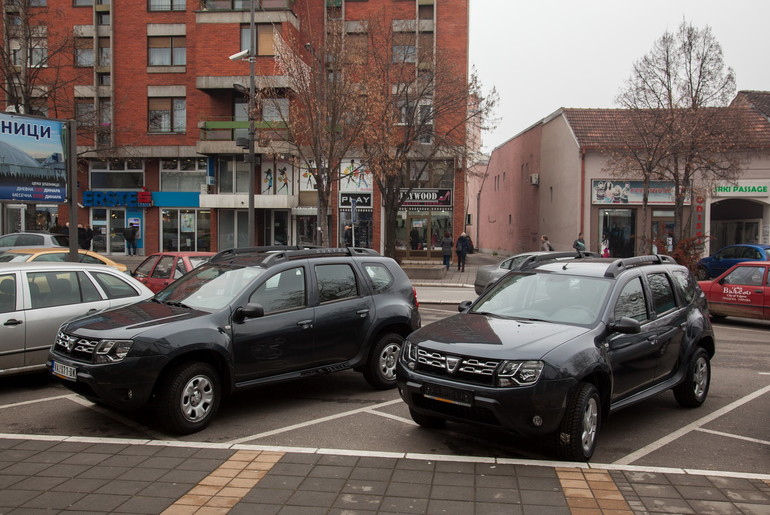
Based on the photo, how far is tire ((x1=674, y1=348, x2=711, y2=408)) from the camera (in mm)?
7035

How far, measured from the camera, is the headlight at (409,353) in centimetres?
568

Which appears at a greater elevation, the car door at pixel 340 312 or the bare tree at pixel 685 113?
the bare tree at pixel 685 113

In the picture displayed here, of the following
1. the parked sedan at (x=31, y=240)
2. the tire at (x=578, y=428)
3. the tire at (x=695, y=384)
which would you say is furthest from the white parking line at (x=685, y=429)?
the parked sedan at (x=31, y=240)

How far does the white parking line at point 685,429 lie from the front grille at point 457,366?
1.40 m

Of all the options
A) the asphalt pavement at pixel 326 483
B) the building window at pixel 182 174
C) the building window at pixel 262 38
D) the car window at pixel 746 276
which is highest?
the building window at pixel 262 38

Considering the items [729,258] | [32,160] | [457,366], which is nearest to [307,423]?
[457,366]

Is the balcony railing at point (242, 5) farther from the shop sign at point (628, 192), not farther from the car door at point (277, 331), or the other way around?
the car door at point (277, 331)

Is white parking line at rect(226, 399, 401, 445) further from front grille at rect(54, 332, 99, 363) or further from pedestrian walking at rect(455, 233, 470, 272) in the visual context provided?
pedestrian walking at rect(455, 233, 470, 272)

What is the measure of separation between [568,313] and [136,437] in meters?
4.19

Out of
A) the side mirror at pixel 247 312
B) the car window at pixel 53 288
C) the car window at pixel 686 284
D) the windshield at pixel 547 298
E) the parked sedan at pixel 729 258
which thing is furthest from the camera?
the parked sedan at pixel 729 258

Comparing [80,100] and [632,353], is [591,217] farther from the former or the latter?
[80,100]

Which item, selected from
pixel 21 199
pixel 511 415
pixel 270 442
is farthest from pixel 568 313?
pixel 21 199

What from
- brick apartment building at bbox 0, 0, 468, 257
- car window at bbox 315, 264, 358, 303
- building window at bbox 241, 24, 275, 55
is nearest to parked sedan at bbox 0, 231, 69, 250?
brick apartment building at bbox 0, 0, 468, 257

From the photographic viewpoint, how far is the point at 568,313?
6016 mm
